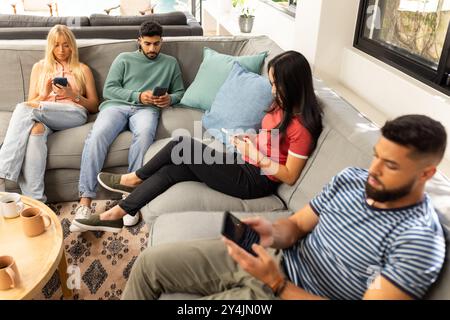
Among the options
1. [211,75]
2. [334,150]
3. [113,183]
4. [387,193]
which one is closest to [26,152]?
[113,183]

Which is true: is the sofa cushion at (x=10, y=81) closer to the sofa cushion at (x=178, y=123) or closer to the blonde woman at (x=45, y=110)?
the blonde woman at (x=45, y=110)

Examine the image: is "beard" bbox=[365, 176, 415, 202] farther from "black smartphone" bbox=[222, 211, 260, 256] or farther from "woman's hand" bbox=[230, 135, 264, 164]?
"woman's hand" bbox=[230, 135, 264, 164]

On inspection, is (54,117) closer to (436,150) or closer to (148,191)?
(148,191)

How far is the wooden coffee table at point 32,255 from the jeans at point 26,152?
55 centimetres

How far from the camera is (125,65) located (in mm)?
2709

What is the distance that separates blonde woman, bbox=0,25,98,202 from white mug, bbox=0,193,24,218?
21.5 inches

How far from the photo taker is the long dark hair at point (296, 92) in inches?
69.2

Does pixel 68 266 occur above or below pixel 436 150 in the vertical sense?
below

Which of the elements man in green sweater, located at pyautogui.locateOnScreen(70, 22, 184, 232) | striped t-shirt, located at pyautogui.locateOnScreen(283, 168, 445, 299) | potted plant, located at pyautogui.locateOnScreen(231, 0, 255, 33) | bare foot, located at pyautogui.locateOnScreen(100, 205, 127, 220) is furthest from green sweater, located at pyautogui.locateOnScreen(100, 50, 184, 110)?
striped t-shirt, located at pyautogui.locateOnScreen(283, 168, 445, 299)

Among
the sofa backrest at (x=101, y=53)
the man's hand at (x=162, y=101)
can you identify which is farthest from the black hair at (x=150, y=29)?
the man's hand at (x=162, y=101)

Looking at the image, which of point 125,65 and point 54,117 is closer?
point 54,117
